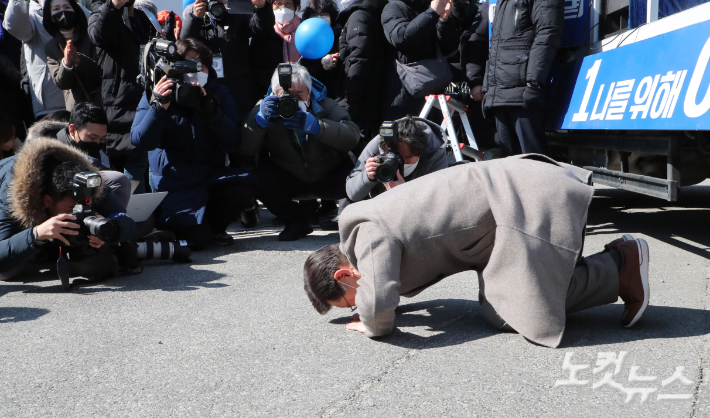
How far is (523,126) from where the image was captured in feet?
17.4

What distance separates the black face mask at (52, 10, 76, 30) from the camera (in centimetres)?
579

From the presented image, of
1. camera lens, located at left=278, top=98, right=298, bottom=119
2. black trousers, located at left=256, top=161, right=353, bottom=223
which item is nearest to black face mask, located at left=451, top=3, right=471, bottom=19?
black trousers, located at left=256, top=161, right=353, bottom=223

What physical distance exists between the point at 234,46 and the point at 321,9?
3.36ft

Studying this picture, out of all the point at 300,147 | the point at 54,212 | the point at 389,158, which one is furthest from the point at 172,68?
the point at 389,158

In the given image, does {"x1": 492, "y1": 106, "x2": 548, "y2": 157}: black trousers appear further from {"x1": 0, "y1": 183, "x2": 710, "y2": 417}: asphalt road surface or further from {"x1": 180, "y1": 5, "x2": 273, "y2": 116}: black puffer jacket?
{"x1": 180, "y1": 5, "x2": 273, "y2": 116}: black puffer jacket

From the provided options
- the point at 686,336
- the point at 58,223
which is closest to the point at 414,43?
the point at 58,223

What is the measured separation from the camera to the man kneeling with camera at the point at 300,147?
17.0ft

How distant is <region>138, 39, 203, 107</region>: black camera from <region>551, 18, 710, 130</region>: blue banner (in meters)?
2.72

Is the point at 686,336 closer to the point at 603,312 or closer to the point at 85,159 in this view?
the point at 603,312

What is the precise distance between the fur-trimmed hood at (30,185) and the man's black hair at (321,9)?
345cm

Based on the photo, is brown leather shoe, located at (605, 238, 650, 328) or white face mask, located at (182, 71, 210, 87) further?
white face mask, located at (182, 71, 210, 87)

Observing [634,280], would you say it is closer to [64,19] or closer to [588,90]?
[588,90]

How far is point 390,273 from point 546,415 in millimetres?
837

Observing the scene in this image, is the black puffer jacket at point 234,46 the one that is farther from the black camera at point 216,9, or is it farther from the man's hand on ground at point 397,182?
the man's hand on ground at point 397,182
